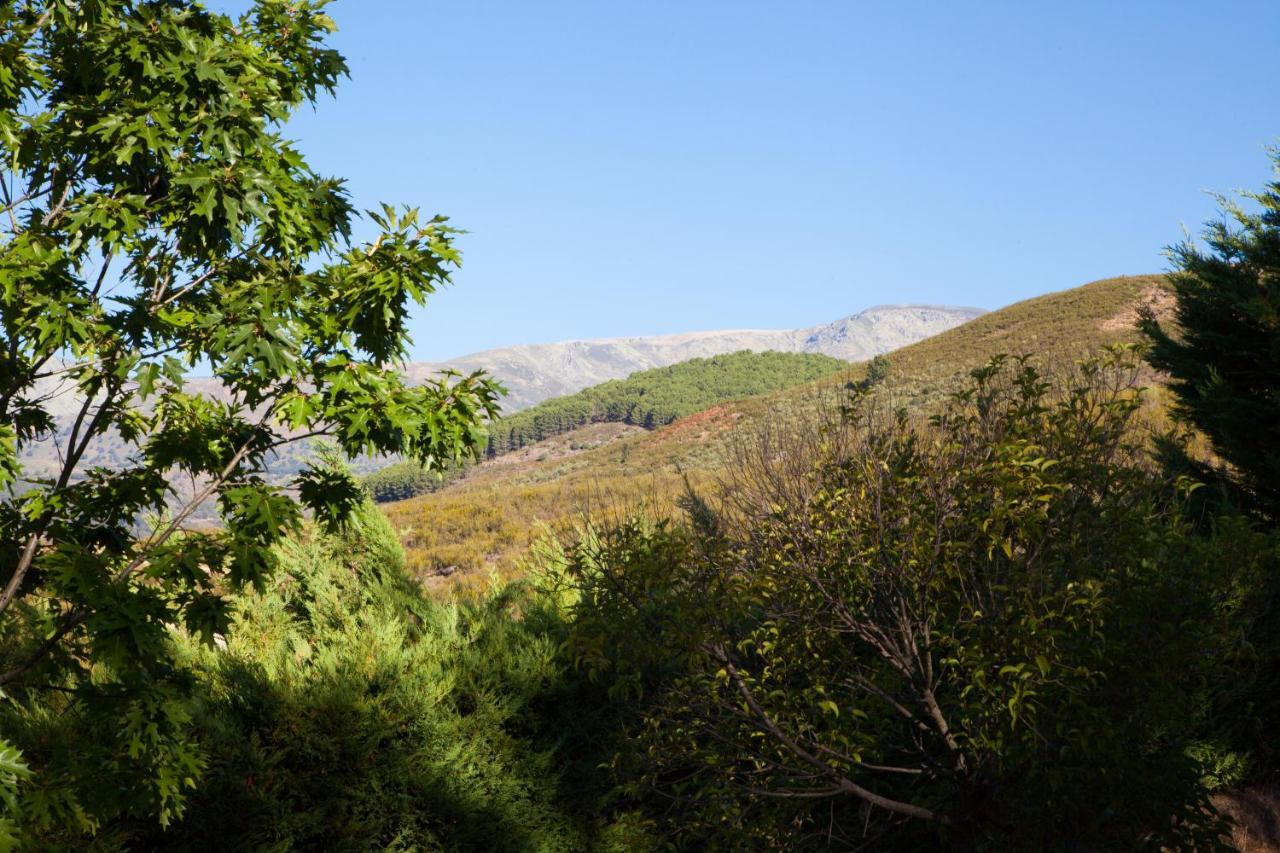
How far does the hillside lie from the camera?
24.5 m

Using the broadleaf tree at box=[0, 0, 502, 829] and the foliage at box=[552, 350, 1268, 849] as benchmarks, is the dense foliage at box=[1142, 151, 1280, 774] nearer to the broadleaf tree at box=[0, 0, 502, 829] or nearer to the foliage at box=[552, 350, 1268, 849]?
the foliage at box=[552, 350, 1268, 849]

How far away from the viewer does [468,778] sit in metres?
5.88

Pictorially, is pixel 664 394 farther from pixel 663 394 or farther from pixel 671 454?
pixel 671 454

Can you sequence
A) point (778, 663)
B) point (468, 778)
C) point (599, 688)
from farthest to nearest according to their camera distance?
1. point (599, 688)
2. point (468, 778)
3. point (778, 663)

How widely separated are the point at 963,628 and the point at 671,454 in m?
43.0

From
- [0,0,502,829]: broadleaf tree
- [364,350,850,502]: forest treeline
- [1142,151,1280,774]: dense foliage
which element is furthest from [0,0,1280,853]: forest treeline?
[364,350,850,502]: forest treeline

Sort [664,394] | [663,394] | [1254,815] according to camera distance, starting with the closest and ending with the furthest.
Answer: [1254,815] → [664,394] → [663,394]

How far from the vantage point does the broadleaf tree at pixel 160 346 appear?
4145 mm

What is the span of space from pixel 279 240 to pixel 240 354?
4.42 feet

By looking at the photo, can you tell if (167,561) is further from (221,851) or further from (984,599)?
(984,599)

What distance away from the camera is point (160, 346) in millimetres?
4734

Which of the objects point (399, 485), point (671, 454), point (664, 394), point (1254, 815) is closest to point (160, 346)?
point (1254, 815)

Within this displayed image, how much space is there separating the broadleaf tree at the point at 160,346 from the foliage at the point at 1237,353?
7863 millimetres

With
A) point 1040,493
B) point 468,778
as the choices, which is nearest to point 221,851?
point 468,778
